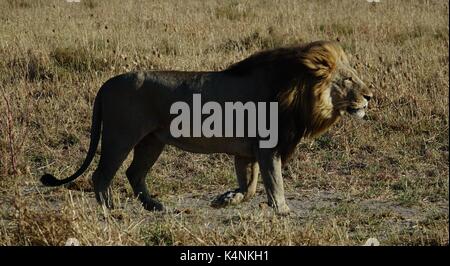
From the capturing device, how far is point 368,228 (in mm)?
5957

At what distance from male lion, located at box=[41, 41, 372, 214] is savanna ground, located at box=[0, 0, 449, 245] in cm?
41

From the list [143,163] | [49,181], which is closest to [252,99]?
[143,163]

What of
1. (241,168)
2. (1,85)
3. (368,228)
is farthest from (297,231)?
(1,85)

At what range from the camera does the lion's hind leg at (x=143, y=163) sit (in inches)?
263

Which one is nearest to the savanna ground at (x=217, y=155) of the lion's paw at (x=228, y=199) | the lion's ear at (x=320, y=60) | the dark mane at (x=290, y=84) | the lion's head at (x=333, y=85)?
the lion's paw at (x=228, y=199)

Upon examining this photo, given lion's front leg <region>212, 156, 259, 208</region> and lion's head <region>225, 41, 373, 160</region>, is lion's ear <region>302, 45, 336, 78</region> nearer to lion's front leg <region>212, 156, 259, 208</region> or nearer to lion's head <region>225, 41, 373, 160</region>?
lion's head <region>225, 41, 373, 160</region>

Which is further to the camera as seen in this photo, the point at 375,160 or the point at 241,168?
the point at 375,160

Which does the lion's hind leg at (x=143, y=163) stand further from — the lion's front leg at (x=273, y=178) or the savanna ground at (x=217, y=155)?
the lion's front leg at (x=273, y=178)

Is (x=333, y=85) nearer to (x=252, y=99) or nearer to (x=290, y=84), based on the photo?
(x=290, y=84)

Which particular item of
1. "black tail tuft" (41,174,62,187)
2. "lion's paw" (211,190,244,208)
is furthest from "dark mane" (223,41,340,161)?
"black tail tuft" (41,174,62,187)

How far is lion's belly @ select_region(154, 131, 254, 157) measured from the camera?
6324 millimetres
